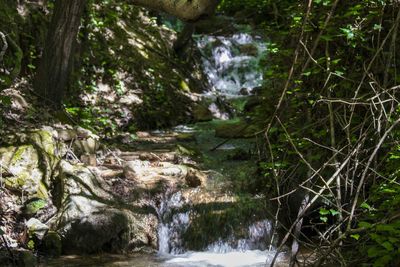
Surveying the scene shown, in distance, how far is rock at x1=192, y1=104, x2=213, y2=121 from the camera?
10.1 m

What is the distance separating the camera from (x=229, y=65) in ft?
42.3

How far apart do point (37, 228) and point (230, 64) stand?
9.00 meters

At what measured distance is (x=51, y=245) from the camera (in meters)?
4.72

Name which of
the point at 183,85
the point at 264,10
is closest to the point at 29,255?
the point at 183,85

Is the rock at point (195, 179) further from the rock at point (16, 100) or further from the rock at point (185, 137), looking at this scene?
the rock at point (16, 100)

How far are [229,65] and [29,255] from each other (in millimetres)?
9365

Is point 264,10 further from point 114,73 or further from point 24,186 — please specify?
point 24,186

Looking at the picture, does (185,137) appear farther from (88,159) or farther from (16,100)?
(16,100)

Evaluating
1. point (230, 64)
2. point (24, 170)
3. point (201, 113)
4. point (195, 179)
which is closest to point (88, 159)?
point (24, 170)

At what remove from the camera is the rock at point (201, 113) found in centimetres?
1009

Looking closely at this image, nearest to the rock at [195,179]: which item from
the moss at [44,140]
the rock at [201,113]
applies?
the moss at [44,140]

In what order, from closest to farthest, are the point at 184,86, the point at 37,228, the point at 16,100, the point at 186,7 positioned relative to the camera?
the point at 186,7
the point at 37,228
the point at 16,100
the point at 184,86

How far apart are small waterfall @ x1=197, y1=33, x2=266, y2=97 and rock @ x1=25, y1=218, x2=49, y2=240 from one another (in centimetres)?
761

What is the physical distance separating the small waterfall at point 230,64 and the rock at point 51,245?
7.61 m
